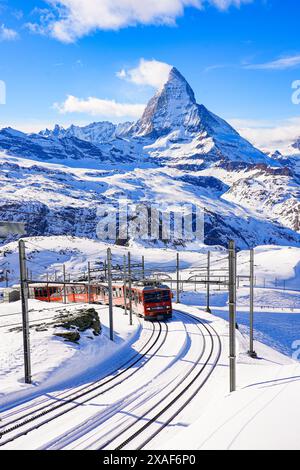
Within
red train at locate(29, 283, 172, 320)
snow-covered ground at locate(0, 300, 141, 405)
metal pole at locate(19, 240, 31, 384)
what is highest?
metal pole at locate(19, 240, 31, 384)

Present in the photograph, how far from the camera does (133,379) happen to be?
58.2 feet

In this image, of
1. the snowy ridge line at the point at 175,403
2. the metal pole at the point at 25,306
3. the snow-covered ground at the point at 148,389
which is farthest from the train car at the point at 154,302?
the metal pole at the point at 25,306

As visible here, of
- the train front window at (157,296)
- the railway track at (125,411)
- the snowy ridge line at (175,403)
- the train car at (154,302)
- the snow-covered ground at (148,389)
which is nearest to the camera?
the snow-covered ground at (148,389)

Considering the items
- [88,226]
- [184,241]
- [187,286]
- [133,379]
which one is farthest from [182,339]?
[88,226]

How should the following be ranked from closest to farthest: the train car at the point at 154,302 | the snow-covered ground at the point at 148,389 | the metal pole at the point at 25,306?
1. the snow-covered ground at the point at 148,389
2. the metal pole at the point at 25,306
3. the train car at the point at 154,302

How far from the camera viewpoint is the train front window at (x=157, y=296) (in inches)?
1342

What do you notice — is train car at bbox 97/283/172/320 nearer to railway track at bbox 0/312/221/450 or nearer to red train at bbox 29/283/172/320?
red train at bbox 29/283/172/320

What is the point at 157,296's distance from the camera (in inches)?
1350

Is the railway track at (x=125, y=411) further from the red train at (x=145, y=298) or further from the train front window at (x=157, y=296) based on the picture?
the train front window at (x=157, y=296)

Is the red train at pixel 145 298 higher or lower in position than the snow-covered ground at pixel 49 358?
lower

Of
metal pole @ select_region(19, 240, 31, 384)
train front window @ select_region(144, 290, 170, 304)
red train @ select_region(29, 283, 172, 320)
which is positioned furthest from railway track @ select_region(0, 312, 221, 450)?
train front window @ select_region(144, 290, 170, 304)

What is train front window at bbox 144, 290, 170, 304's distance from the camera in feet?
112

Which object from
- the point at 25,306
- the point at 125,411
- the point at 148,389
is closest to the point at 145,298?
the point at 148,389
